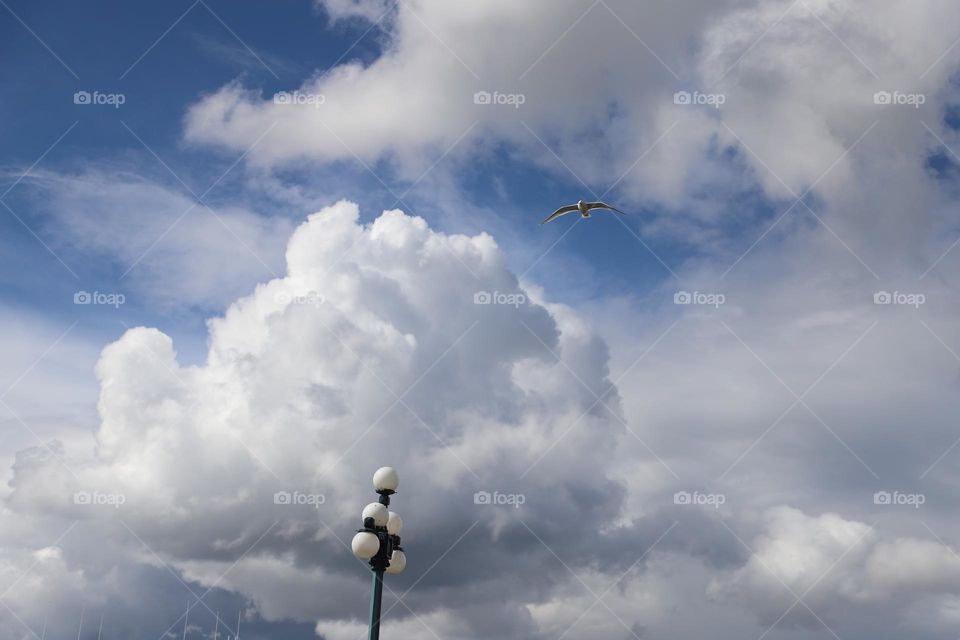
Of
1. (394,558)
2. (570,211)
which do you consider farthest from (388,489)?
(570,211)

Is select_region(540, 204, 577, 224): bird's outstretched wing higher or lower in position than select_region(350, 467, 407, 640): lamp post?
higher

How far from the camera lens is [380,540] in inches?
613

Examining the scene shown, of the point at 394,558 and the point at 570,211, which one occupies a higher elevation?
the point at 570,211

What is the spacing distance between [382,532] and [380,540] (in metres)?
0.15

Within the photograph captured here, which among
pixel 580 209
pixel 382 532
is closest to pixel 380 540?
pixel 382 532

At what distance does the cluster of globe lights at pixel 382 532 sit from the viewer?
15133mm

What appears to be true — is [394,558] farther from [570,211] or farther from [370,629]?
[570,211]

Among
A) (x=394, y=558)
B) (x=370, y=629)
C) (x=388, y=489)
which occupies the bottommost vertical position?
(x=370, y=629)

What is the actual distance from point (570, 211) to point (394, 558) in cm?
1688

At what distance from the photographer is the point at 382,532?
15.6 meters

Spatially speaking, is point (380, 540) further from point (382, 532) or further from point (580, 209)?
point (580, 209)

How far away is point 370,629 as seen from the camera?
587 inches

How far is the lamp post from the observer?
593 inches

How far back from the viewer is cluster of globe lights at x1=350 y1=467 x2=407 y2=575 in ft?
49.6
